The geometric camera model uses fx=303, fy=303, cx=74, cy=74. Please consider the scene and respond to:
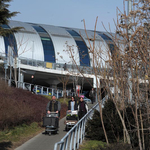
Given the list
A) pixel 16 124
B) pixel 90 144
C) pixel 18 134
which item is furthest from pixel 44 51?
pixel 90 144

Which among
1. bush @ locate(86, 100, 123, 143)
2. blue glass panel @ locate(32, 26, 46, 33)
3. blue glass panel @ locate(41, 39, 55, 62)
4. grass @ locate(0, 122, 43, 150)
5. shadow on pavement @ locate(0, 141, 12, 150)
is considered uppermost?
blue glass panel @ locate(32, 26, 46, 33)

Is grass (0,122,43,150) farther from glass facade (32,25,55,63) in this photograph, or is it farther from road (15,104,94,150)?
glass facade (32,25,55,63)

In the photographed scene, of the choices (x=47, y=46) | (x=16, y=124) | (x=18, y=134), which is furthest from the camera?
(x=47, y=46)

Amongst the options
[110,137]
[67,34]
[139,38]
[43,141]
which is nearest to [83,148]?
[110,137]

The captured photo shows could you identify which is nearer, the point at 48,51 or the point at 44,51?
the point at 44,51

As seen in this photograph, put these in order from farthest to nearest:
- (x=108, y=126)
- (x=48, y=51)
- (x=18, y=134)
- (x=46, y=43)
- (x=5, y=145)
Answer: (x=46, y=43) → (x=48, y=51) → (x=18, y=134) → (x=108, y=126) → (x=5, y=145)

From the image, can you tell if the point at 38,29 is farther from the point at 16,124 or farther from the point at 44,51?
the point at 16,124

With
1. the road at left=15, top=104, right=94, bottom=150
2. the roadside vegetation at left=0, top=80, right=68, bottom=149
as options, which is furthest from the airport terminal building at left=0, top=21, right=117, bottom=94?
the road at left=15, top=104, right=94, bottom=150

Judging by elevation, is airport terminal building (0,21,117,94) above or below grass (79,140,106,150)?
above

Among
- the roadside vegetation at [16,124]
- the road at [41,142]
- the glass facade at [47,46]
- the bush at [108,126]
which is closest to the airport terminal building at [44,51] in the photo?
the glass facade at [47,46]

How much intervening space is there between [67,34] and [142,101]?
49.3 metres

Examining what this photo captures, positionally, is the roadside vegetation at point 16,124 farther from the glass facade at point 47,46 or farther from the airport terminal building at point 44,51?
the glass facade at point 47,46

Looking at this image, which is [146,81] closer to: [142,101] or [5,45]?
[142,101]

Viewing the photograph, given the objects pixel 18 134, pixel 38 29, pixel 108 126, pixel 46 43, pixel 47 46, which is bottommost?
pixel 18 134
